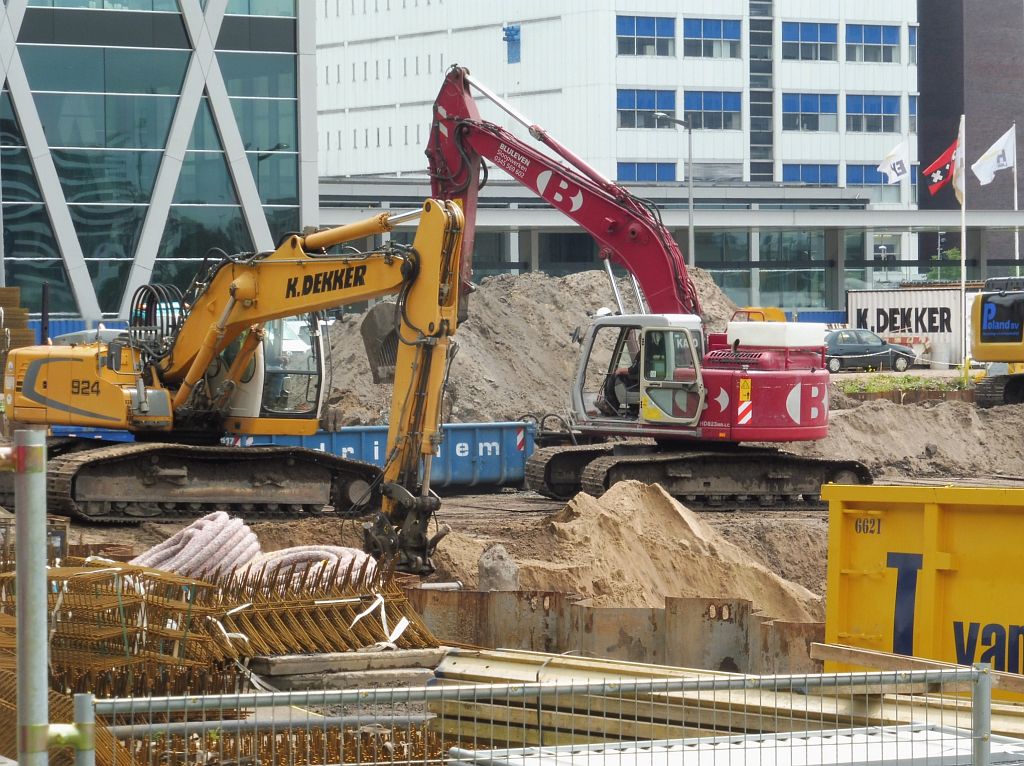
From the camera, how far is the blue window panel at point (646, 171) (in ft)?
264

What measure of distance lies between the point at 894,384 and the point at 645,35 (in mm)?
45015

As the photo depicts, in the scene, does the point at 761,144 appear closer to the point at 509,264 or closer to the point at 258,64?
the point at 509,264

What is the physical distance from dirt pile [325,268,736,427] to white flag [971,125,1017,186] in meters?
15.7

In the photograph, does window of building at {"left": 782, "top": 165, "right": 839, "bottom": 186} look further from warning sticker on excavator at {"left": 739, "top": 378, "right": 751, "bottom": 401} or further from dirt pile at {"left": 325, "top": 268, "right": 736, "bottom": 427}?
warning sticker on excavator at {"left": 739, "top": 378, "right": 751, "bottom": 401}

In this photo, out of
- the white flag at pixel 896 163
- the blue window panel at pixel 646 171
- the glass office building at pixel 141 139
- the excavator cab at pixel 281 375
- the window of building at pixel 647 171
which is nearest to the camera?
the excavator cab at pixel 281 375

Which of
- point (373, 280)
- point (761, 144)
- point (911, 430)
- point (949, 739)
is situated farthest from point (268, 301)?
point (761, 144)

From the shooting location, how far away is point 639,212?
70.8 feet

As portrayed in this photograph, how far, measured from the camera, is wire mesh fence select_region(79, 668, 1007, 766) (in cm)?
517

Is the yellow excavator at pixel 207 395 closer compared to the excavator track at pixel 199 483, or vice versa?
the yellow excavator at pixel 207 395

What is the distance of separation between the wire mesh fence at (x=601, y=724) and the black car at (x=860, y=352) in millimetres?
42179

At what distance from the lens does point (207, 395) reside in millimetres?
19484

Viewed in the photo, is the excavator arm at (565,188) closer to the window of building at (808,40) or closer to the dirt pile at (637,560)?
the dirt pile at (637,560)

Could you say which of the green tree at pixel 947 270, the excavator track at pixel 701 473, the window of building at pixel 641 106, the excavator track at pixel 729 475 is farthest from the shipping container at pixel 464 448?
the window of building at pixel 641 106

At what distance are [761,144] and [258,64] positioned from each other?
48600 mm
